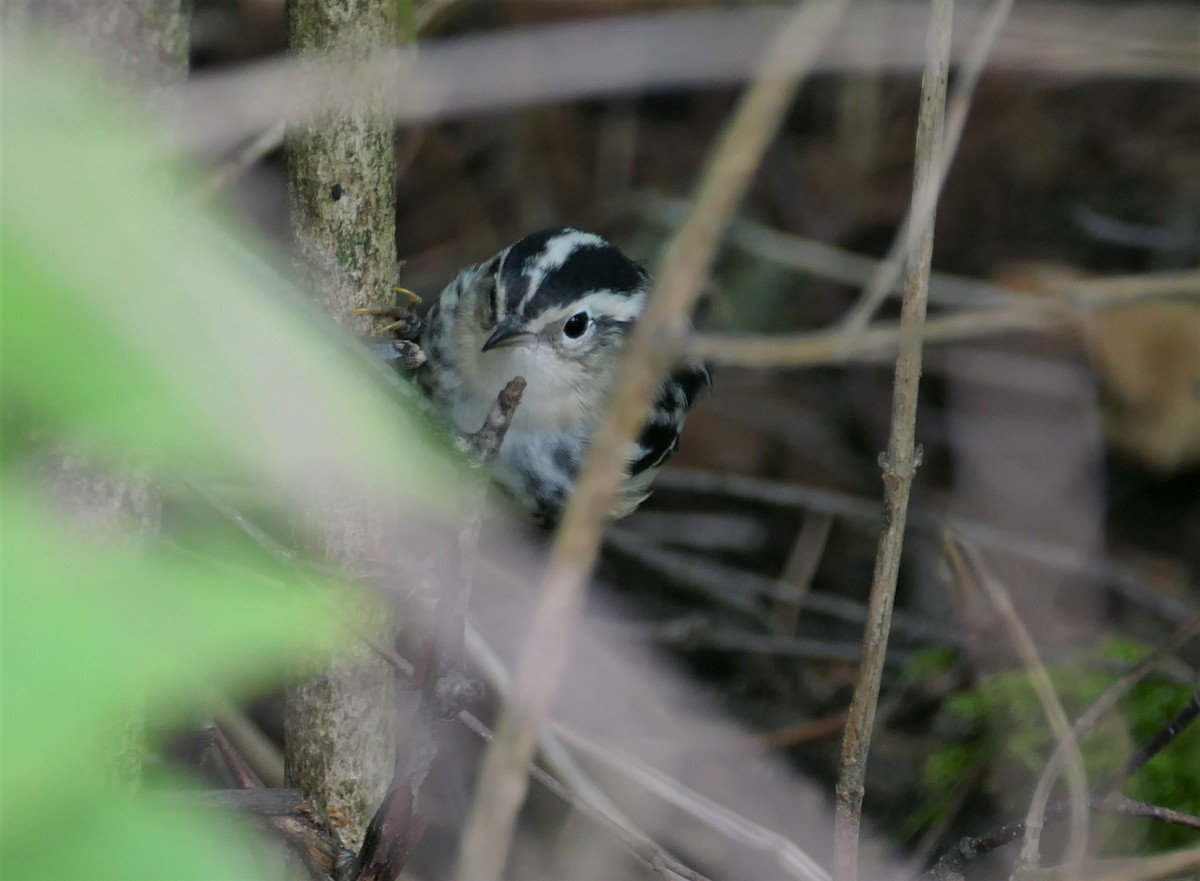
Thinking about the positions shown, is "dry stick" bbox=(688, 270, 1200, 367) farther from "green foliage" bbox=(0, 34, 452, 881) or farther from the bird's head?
the bird's head

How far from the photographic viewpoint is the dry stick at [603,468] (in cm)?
115

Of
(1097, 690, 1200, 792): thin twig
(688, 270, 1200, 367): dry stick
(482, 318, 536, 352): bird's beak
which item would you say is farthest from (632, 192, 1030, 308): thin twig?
(688, 270, 1200, 367): dry stick

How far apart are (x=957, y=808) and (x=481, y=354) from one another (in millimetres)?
1689

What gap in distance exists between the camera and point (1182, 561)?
185 inches

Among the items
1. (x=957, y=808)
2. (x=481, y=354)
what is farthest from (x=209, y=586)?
(x=957, y=808)

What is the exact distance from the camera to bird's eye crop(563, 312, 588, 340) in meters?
3.24

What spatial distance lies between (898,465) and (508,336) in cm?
127

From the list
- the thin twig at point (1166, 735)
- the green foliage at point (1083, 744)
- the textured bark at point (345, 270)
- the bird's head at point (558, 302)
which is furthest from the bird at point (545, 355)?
the thin twig at point (1166, 735)

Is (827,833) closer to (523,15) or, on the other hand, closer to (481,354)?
(481,354)

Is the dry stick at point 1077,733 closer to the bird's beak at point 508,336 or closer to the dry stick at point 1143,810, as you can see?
the dry stick at point 1143,810

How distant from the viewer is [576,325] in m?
3.28

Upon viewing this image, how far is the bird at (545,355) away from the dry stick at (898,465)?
123cm

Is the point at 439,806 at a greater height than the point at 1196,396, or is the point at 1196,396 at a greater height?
the point at 1196,396

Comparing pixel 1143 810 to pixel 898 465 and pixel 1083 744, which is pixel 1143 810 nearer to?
pixel 898 465
